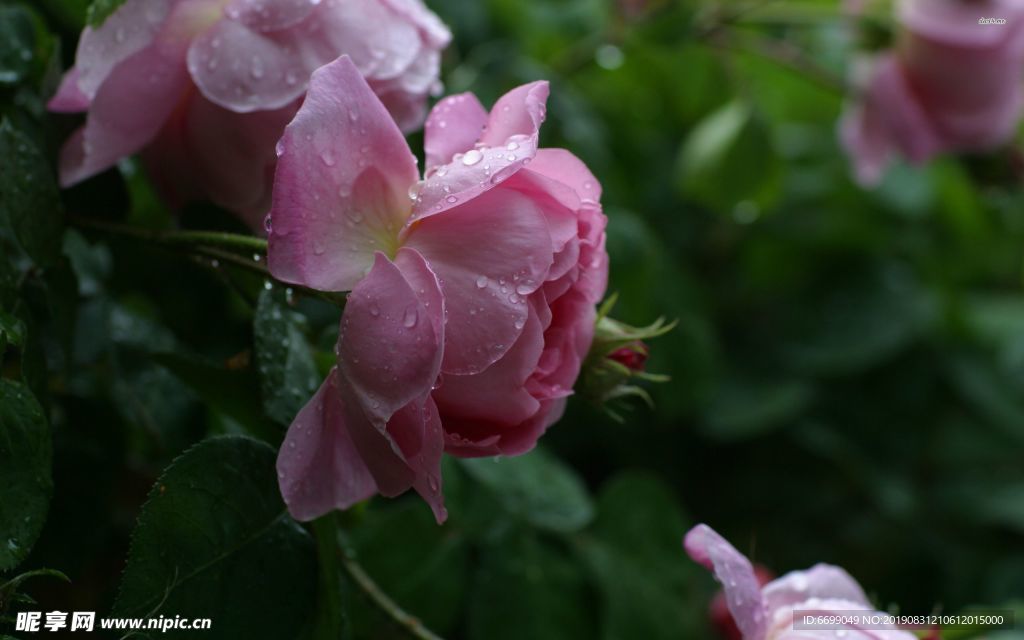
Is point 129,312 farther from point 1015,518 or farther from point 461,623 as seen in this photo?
point 1015,518

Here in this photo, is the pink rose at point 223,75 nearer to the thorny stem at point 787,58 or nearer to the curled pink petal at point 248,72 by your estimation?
the curled pink petal at point 248,72

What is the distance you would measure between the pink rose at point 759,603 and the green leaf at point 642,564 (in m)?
0.23

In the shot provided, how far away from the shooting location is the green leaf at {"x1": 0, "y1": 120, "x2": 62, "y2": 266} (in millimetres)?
370

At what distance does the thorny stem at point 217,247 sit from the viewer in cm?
35

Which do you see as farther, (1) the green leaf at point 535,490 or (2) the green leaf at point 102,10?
(1) the green leaf at point 535,490

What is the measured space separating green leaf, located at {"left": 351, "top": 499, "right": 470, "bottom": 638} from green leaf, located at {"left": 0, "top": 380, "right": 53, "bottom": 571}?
0.28 meters

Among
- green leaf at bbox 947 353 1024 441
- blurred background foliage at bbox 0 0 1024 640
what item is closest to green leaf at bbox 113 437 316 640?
blurred background foliage at bbox 0 0 1024 640

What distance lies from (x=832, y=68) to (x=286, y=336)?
842 mm

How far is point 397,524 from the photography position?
605mm

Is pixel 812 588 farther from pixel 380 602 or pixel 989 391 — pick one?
pixel 989 391

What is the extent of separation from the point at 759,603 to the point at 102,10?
336mm

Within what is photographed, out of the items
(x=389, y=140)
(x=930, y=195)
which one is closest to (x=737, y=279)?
(x=930, y=195)

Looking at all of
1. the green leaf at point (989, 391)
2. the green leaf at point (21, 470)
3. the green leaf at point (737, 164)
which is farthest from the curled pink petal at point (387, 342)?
the green leaf at point (989, 391)

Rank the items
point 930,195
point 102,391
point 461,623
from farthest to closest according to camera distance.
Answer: point 930,195 < point 461,623 < point 102,391
